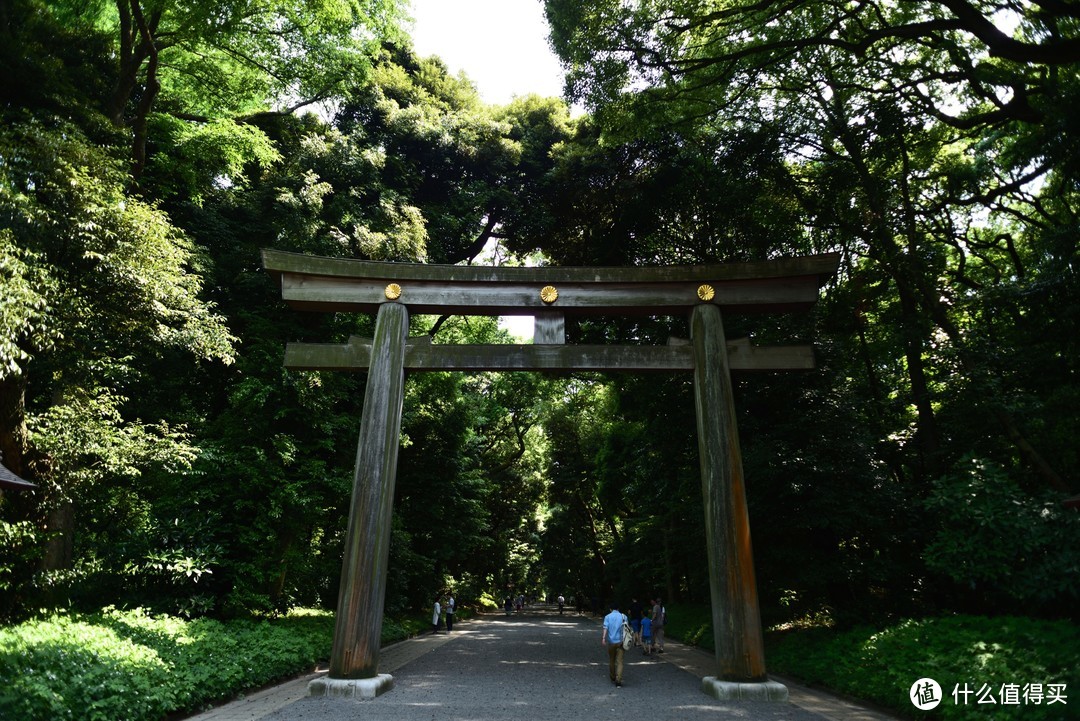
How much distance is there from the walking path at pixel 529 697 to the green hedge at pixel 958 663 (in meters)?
0.38

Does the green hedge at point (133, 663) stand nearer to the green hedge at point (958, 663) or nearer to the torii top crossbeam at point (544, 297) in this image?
the torii top crossbeam at point (544, 297)

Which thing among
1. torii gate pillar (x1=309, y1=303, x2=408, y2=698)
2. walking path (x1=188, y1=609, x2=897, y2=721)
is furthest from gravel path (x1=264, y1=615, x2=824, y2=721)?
torii gate pillar (x1=309, y1=303, x2=408, y2=698)

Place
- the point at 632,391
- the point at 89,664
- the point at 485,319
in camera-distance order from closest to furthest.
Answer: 1. the point at 89,664
2. the point at 632,391
3. the point at 485,319

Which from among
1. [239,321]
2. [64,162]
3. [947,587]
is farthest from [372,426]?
[947,587]

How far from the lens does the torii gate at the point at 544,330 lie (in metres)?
8.77

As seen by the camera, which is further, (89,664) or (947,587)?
(947,587)

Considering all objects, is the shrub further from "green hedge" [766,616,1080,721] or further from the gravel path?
"green hedge" [766,616,1080,721]

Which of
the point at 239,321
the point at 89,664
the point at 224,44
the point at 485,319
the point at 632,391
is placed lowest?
the point at 89,664

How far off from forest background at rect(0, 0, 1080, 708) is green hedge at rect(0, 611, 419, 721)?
185cm

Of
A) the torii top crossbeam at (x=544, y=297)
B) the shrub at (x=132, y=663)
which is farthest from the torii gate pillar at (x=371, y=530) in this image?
the shrub at (x=132, y=663)

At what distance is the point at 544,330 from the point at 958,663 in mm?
6751

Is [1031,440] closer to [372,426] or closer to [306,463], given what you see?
[372,426]

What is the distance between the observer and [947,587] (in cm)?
1098

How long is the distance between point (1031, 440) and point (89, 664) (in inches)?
574
